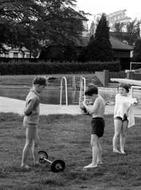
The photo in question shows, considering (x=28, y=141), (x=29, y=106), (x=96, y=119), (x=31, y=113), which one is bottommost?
(x=28, y=141)

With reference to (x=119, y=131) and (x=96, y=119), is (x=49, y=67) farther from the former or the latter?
(x=96, y=119)

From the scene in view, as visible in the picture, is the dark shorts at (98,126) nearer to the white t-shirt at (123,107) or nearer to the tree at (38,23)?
the white t-shirt at (123,107)

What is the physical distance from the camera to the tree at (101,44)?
5145 cm

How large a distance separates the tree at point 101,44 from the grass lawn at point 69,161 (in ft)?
132

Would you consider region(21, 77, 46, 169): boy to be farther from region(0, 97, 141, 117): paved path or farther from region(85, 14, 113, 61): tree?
region(85, 14, 113, 61): tree

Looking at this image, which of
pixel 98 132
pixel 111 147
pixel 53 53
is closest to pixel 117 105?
pixel 111 147

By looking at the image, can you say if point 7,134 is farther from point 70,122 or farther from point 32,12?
point 32,12

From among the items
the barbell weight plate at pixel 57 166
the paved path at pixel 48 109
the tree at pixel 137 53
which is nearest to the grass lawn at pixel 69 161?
the barbell weight plate at pixel 57 166

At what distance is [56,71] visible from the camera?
4531 cm

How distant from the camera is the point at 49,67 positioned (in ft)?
145

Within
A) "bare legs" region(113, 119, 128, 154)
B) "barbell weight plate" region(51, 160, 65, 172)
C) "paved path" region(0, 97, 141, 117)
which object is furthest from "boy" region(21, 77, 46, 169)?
"paved path" region(0, 97, 141, 117)

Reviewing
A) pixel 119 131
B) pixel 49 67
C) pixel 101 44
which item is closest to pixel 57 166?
pixel 119 131

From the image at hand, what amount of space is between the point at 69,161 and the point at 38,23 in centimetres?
4134

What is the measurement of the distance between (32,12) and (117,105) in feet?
135
